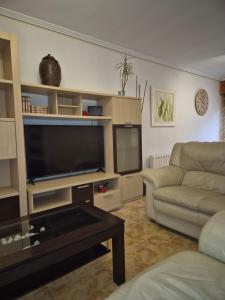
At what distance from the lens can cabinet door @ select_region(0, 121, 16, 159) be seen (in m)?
2.07

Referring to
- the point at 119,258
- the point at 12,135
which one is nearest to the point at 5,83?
the point at 12,135

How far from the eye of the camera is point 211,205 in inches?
73.2

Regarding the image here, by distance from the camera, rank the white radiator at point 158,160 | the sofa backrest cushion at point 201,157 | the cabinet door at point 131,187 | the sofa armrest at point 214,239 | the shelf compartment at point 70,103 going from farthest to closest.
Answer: the white radiator at point 158,160, the cabinet door at point 131,187, the shelf compartment at point 70,103, the sofa backrest cushion at point 201,157, the sofa armrest at point 214,239

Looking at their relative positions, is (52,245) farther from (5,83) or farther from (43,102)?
(43,102)

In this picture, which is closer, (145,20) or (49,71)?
(49,71)

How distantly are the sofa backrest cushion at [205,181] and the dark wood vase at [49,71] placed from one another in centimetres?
198

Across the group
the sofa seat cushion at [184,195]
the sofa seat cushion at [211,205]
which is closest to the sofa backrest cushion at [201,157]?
the sofa seat cushion at [184,195]

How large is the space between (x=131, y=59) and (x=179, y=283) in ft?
11.3

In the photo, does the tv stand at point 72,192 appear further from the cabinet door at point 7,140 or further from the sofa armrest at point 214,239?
the sofa armrest at point 214,239

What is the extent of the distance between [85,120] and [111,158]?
26.0 inches

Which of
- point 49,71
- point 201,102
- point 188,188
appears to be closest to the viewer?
point 188,188

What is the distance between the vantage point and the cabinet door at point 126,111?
9.82 ft

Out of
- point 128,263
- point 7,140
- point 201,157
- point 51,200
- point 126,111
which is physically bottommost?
point 128,263

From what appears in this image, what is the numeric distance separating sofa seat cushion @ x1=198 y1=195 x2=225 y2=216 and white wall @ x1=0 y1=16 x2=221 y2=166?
6.55 ft
